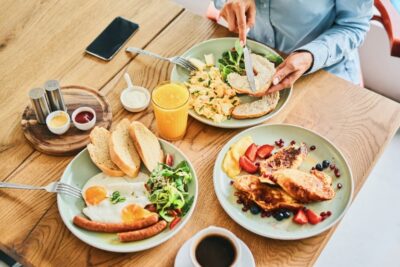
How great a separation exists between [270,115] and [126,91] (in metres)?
0.53

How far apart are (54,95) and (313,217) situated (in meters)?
0.93

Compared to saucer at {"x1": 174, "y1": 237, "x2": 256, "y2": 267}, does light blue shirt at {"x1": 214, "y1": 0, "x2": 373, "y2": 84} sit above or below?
above

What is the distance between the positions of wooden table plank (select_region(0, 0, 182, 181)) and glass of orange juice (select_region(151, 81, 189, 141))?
1.00 ft

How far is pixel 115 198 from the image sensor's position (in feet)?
4.51

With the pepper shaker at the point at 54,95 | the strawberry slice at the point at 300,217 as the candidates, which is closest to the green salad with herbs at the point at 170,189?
the strawberry slice at the point at 300,217

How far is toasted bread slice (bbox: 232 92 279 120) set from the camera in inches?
63.6

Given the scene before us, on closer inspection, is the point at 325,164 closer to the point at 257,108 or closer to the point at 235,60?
the point at 257,108

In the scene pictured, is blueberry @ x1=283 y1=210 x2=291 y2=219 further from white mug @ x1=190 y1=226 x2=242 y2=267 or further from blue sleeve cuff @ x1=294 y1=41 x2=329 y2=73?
blue sleeve cuff @ x1=294 y1=41 x2=329 y2=73

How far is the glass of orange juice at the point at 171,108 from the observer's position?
1488 millimetres

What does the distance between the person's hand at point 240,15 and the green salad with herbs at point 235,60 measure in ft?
0.17

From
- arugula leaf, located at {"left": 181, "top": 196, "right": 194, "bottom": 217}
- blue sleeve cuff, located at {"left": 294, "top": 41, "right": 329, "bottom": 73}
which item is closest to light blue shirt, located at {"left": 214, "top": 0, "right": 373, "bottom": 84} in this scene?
blue sleeve cuff, located at {"left": 294, "top": 41, "right": 329, "bottom": 73}

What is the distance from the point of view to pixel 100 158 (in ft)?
A: 4.84

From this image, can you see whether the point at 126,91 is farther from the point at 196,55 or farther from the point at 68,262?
the point at 68,262

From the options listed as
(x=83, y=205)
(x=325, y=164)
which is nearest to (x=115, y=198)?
(x=83, y=205)
